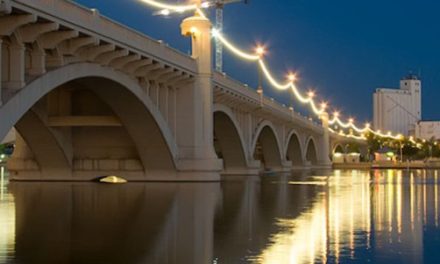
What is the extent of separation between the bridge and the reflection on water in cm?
459

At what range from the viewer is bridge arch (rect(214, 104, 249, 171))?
60750 mm

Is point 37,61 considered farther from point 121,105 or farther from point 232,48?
point 232,48

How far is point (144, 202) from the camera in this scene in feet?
97.4

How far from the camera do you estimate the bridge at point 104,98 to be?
2528 cm

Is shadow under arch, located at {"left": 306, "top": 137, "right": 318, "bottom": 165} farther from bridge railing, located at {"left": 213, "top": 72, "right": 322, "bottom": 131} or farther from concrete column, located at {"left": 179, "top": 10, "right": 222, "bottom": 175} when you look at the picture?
concrete column, located at {"left": 179, "top": 10, "right": 222, "bottom": 175}

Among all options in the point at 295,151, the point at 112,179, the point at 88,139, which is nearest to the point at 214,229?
the point at 88,139

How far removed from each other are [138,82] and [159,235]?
73.1ft

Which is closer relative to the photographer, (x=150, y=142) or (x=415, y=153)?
(x=150, y=142)

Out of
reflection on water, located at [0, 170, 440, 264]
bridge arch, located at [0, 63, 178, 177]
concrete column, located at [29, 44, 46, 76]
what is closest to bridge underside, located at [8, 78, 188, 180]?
bridge arch, located at [0, 63, 178, 177]

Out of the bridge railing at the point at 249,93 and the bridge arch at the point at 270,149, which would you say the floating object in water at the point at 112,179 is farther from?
the bridge arch at the point at 270,149

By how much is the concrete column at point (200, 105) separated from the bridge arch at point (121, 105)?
1.44m

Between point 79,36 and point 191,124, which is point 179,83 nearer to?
point 191,124

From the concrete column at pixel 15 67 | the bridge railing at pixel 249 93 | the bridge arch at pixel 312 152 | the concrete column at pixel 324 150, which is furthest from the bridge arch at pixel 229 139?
the concrete column at pixel 324 150

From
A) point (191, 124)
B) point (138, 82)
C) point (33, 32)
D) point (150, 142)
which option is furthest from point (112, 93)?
point (33, 32)
